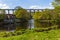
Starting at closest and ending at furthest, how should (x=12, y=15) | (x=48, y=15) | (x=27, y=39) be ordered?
1. (x=27, y=39)
2. (x=48, y=15)
3. (x=12, y=15)

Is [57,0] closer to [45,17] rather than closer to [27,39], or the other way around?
[27,39]

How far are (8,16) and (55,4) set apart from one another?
28.3 meters

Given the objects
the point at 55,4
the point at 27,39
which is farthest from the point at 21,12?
the point at 27,39

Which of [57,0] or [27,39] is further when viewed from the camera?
[57,0]

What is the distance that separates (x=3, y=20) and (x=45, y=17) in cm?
1043

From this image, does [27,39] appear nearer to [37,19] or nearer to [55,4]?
[55,4]

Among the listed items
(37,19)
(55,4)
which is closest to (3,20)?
(37,19)

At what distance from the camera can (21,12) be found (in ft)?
148

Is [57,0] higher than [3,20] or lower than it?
higher

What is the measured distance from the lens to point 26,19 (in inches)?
1864

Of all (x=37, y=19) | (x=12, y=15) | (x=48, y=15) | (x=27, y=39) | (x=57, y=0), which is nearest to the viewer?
(x=27, y=39)

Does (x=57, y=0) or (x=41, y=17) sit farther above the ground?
(x=57, y=0)

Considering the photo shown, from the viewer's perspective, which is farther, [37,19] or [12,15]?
[12,15]

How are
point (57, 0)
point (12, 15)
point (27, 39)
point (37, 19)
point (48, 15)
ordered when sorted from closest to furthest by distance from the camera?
point (27, 39) → point (57, 0) → point (48, 15) → point (37, 19) → point (12, 15)
